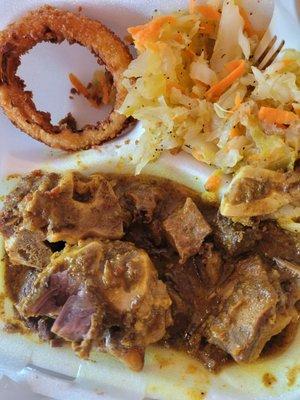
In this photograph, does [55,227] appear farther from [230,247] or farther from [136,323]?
[230,247]

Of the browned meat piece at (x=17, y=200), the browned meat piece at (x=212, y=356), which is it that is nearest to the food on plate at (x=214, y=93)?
the browned meat piece at (x=17, y=200)

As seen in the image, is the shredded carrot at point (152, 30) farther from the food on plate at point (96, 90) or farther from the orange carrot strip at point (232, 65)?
the food on plate at point (96, 90)

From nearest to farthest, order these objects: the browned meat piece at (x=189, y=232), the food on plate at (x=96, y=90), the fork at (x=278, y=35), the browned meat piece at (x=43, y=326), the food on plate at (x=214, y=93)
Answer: the fork at (x=278, y=35) → the food on plate at (x=214, y=93) → the browned meat piece at (x=189, y=232) → the browned meat piece at (x=43, y=326) → the food on plate at (x=96, y=90)

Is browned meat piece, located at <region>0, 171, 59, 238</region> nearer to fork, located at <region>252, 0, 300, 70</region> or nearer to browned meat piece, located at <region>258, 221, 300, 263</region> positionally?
browned meat piece, located at <region>258, 221, 300, 263</region>

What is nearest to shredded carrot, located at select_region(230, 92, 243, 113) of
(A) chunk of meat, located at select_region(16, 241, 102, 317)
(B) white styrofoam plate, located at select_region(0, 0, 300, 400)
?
(B) white styrofoam plate, located at select_region(0, 0, 300, 400)

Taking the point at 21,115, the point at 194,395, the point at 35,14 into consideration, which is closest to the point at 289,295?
the point at 194,395

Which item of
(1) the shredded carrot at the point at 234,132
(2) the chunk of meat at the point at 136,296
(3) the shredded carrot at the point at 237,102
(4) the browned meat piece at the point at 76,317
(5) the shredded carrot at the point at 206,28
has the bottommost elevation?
(4) the browned meat piece at the point at 76,317
